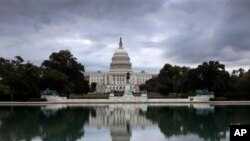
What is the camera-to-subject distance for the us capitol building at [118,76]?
135 m

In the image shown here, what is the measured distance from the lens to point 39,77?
57.9 m

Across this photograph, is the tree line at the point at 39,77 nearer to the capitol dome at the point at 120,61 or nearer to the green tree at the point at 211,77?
the green tree at the point at 211,77

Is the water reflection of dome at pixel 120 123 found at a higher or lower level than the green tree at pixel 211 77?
lower

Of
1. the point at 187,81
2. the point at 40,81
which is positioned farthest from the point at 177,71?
the point at 40,81

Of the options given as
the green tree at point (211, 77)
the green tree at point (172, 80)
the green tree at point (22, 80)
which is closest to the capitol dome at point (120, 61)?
the green tree at point (172, 80)

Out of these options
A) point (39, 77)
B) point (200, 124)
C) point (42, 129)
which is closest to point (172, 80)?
point (39, 77)

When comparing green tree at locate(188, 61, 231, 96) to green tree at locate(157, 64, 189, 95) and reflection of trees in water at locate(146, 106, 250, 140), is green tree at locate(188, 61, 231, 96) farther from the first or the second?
reflection of trees in water at locate(146, 106, 250, 140)

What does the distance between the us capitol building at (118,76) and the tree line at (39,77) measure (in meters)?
65.9

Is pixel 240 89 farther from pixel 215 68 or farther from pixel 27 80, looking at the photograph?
pixel 27 80

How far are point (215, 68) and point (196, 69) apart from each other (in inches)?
122

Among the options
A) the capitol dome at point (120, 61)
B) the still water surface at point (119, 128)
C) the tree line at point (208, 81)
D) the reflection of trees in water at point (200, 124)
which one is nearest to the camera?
the still water surface at point (119, 128)

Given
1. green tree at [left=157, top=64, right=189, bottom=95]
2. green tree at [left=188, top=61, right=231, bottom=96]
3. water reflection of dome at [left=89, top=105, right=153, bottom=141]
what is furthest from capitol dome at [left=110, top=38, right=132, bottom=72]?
water reflection of dome at [left=89, top=105, right=153, bottom=141]

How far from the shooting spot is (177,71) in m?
70.2

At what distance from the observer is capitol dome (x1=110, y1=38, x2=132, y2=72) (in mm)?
133988
